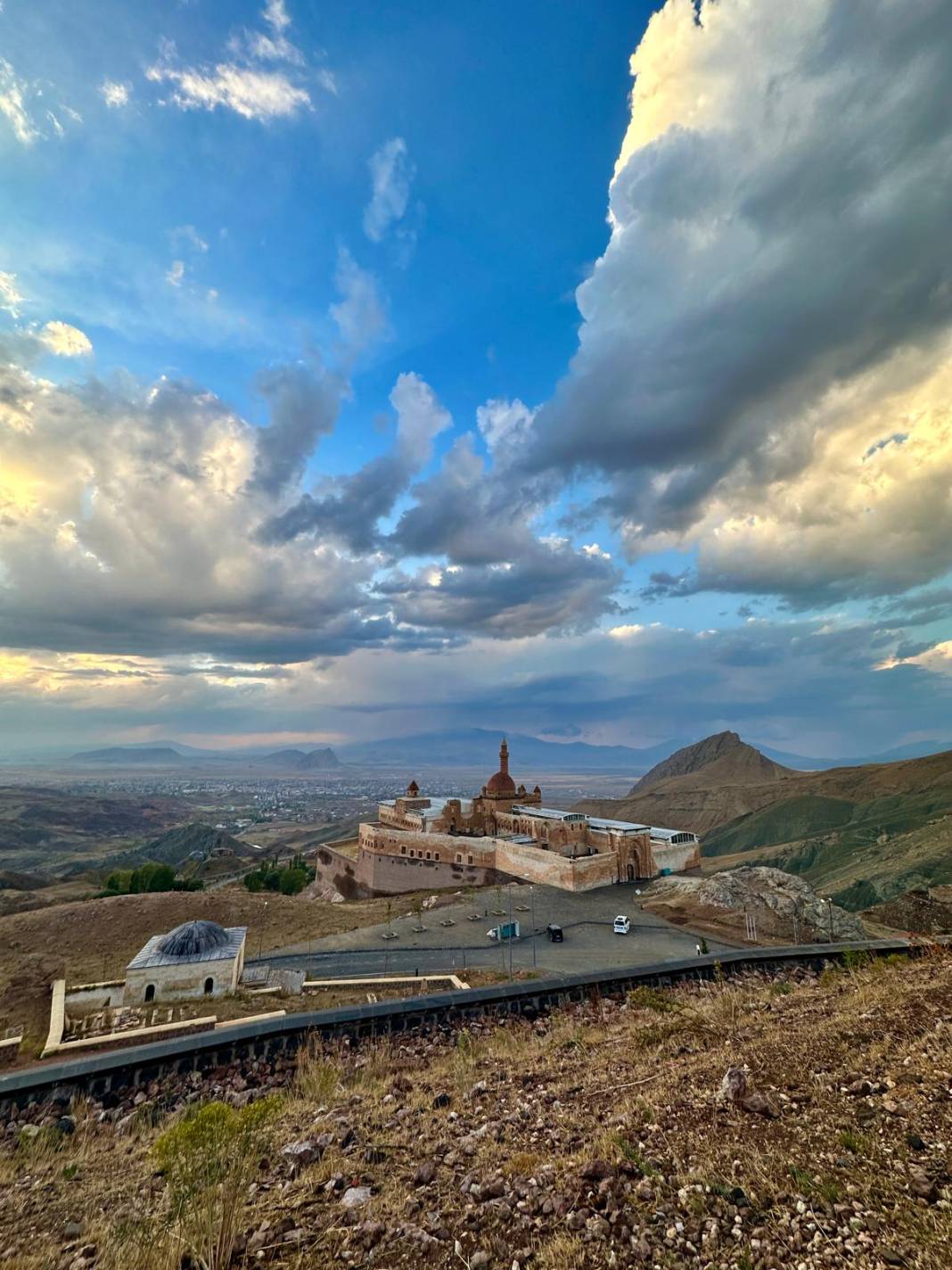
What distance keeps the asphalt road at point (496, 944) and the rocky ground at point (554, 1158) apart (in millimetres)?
17768

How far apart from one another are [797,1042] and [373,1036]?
22.6 feet

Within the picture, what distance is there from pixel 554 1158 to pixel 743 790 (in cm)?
14659

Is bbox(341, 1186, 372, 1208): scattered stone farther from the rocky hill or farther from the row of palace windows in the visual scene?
the rocky hill

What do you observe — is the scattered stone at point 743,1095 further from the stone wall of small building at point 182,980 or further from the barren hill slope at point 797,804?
the barren hill slope at point 797,804

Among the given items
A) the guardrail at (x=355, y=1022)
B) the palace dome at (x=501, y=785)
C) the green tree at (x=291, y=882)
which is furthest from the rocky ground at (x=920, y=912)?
the green tree at (x=291, y=882)

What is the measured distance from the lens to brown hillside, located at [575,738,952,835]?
308 ft

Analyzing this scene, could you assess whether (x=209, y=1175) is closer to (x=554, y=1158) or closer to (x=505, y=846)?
(x=554, y=1158)

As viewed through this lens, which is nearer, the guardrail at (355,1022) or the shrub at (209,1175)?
the shrub at (209,1175)

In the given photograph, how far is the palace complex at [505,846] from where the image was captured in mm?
44938

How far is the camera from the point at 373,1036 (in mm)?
10016


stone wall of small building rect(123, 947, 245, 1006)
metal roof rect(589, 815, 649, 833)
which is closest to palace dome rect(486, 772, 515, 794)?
metal roof rect(589, 815, 649, 833)

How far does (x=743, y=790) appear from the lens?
13375 cm

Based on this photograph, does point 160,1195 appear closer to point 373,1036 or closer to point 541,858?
point 373,1036

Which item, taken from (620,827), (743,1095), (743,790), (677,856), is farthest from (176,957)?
(743,790)
